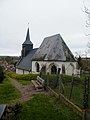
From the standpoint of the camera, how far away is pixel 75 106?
945 centimetres

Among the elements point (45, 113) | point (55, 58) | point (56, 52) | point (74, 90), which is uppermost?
point (56, 52)

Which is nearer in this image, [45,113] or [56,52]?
[45,113]

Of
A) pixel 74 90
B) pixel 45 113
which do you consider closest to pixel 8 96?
pixel 74 90

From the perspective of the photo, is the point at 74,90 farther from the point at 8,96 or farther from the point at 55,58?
the point at 55,58

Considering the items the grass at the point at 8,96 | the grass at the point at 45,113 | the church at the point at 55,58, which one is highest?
the church at the point at 55,58

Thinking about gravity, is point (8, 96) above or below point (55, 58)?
below

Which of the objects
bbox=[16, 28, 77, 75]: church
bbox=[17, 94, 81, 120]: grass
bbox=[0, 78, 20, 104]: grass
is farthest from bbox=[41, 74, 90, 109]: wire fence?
bbox=[16, 28, 77, 75]: church

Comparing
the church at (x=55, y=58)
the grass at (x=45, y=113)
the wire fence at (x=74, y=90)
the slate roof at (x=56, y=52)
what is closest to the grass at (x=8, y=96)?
the grass at (x=45, y=113)

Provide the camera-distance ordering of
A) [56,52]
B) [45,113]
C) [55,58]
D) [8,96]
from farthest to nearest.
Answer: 1. [56,52]
2. [55,58]
3. [8,96]
4. [45,113]

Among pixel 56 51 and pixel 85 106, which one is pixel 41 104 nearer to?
pixel 85 106

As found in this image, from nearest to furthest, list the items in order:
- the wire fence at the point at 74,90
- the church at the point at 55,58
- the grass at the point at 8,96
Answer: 1. the wire fence at the point at 74,90
2. the grass at the point at 8,96
3. the church at the point at 55,58

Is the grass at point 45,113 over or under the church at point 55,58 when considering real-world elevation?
under

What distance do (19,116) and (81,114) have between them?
7.57 ft

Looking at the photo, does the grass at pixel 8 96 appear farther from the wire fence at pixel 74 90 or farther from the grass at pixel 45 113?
the wire fence at pixel 74 90
